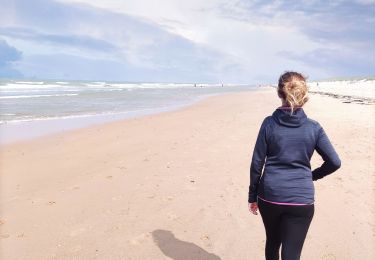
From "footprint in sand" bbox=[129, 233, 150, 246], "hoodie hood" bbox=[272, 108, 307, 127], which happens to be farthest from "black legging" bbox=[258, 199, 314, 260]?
"footprint in sand" bbox=[129, 233, 150, 246]

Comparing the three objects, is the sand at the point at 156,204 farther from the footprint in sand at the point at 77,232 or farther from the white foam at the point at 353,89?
the white foam at the point at 353,89

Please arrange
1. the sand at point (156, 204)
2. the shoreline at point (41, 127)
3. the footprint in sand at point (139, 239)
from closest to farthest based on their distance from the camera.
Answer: the sand at point (156, 204) < the footprint in sand at point (139, 239) < the shoreline at point (41, 127)

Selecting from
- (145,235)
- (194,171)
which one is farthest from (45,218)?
(194,171)

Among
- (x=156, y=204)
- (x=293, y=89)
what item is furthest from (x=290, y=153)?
(x=156, y=204)

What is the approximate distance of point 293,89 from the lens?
→ 3.14 meters

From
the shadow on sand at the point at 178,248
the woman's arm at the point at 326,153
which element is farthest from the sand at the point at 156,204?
the woman's arm at the point at 326,153

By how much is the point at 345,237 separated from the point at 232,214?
161 cm

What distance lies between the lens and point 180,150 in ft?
35.6

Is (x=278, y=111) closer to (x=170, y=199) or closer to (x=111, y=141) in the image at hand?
(x=170, y=199)

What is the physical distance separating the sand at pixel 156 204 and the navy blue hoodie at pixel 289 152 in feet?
6.44

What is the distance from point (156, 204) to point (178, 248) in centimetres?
154

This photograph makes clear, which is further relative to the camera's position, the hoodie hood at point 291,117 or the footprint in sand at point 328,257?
the footprint in sand at point 328,257

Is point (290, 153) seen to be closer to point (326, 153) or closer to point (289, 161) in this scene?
point (289, 161)

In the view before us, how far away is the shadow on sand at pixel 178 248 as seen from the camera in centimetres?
493
